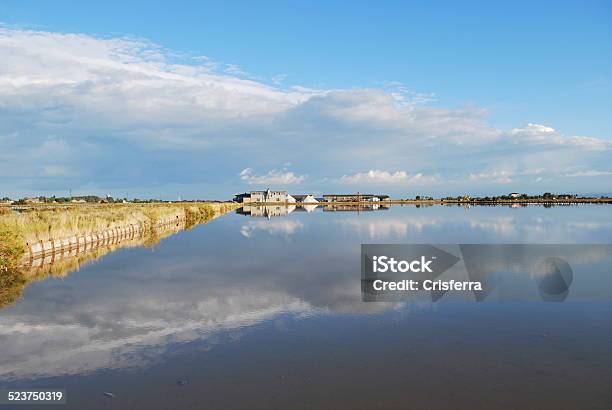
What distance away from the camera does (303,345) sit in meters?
Result: 7.64

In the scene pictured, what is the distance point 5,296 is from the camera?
11914 millimetres

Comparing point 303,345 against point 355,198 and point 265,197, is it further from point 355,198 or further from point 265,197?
point 355,198

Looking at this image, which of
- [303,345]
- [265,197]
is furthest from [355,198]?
[303,345]

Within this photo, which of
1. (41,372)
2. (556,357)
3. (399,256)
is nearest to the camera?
(41,372)

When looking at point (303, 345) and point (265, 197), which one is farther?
point (265, 197)

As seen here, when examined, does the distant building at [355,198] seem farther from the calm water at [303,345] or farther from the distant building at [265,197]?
the calm water at [303,345]

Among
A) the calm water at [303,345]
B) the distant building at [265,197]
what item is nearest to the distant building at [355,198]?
the distant building at [265,197]

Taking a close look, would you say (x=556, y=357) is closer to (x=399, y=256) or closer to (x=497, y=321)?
(x=497, y=321)

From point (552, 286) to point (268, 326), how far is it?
8.90 meters

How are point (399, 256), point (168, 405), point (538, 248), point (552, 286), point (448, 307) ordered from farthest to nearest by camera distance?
point (538, 248) → point (399, 256) → point (552, 286) → point (448, 307) → point (168, 405)

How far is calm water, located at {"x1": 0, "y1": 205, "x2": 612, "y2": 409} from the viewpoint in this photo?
18.9 feet

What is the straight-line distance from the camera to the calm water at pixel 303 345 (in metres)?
5.75

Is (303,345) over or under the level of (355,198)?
under

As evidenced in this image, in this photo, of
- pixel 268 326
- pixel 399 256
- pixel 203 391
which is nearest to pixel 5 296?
pixel 268 326
